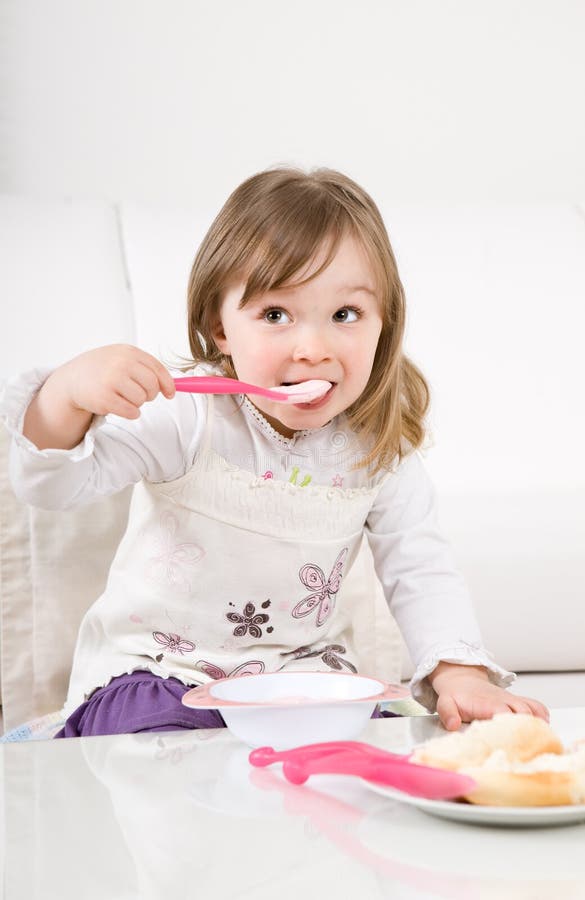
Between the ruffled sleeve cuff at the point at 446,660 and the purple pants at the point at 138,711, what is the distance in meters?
0.04

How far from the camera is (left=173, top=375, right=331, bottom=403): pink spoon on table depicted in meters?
0.84

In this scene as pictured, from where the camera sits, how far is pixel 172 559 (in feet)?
3.41

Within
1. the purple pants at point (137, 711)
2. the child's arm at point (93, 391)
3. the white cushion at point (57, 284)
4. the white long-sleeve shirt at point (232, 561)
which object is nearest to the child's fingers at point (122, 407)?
the child's arm at point (93, 391)

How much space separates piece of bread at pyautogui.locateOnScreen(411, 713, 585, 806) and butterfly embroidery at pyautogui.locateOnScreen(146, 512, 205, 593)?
0.48m

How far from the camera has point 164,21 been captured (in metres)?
2.08

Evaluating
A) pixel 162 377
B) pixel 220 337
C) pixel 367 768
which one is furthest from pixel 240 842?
pixel 220 337

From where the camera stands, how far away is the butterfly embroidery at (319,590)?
1063 millimetres

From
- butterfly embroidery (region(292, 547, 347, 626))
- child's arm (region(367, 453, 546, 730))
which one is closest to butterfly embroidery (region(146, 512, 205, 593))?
butterfly embroidery (region(292, 547, 347, 626))

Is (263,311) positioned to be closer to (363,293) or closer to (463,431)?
(363,293)

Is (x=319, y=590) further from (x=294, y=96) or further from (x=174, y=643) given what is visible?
(x=294, y=96)

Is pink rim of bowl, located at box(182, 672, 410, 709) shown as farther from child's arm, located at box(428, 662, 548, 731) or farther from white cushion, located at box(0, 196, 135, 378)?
white cushion, located at box(0, 196, 135, 378)

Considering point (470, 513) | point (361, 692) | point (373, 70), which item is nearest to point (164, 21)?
point (373, 70)

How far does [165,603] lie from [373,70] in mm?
1499

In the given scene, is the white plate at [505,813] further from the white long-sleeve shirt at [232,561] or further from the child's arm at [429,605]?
the white long-sleeve shirt at [232,561]
